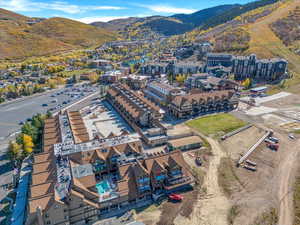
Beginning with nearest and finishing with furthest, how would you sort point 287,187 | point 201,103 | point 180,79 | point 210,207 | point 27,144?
point 210,207
point 287,187
point 27,144
point 201,103
point 180,79

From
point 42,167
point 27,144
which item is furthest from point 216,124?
point 27,144

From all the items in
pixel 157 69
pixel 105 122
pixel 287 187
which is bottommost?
pixel 287 187

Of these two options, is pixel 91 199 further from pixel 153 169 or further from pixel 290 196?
pixel 290 196

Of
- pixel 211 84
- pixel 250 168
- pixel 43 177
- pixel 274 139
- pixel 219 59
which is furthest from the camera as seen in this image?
pixel 219 59

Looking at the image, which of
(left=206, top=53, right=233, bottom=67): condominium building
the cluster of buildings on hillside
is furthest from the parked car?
(left=206, top=53, right=233, bottom=67): condominium building

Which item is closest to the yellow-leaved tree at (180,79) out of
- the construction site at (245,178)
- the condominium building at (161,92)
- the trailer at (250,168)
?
the condominium building at (161,92)

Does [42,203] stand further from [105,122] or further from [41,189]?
[105,122]

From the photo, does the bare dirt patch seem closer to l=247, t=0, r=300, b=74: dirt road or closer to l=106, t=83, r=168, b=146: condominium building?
l=106, t=83, r=168, b=146: condominium building
